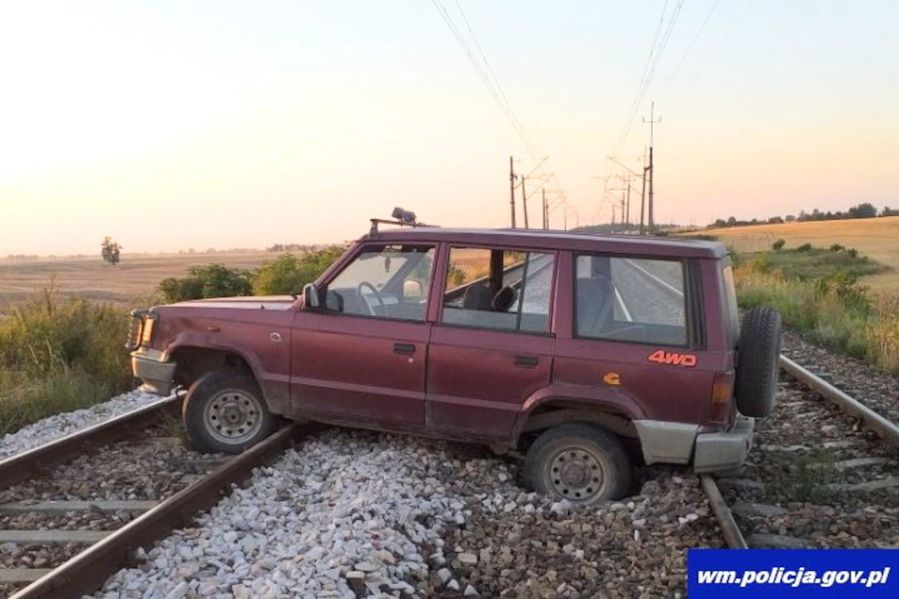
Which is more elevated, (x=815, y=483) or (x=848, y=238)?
(x=848, y=238)

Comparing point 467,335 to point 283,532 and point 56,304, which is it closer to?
point 283,532

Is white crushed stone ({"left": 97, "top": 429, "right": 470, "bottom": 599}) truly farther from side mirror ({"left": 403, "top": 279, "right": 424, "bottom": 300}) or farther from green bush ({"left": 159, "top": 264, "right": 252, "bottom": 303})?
green bush ({"left": 159, "top": 264, "right": 252, "bottom": 303})

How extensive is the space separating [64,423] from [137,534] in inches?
158

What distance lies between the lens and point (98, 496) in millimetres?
5914

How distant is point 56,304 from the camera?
12039 millimetres

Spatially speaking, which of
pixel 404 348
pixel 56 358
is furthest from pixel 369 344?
pixel 56 358

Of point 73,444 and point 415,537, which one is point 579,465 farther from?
point 73,444

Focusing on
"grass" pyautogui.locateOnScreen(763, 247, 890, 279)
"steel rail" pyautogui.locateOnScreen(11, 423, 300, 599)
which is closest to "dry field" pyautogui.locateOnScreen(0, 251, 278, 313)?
"steel rail" pyautogui.locateOnScreen(11, 423, 300, 599)

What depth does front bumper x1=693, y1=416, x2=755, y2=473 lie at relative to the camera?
5652 millimetres

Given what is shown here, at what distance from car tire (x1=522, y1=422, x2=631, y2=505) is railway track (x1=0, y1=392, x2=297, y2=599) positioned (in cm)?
214

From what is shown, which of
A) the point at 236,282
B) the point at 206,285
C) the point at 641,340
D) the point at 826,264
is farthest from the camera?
the point at 826,264

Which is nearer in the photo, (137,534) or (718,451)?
(137,534)

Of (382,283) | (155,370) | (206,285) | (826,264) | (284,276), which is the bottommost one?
(155,370)

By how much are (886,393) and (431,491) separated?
6.99 meters
